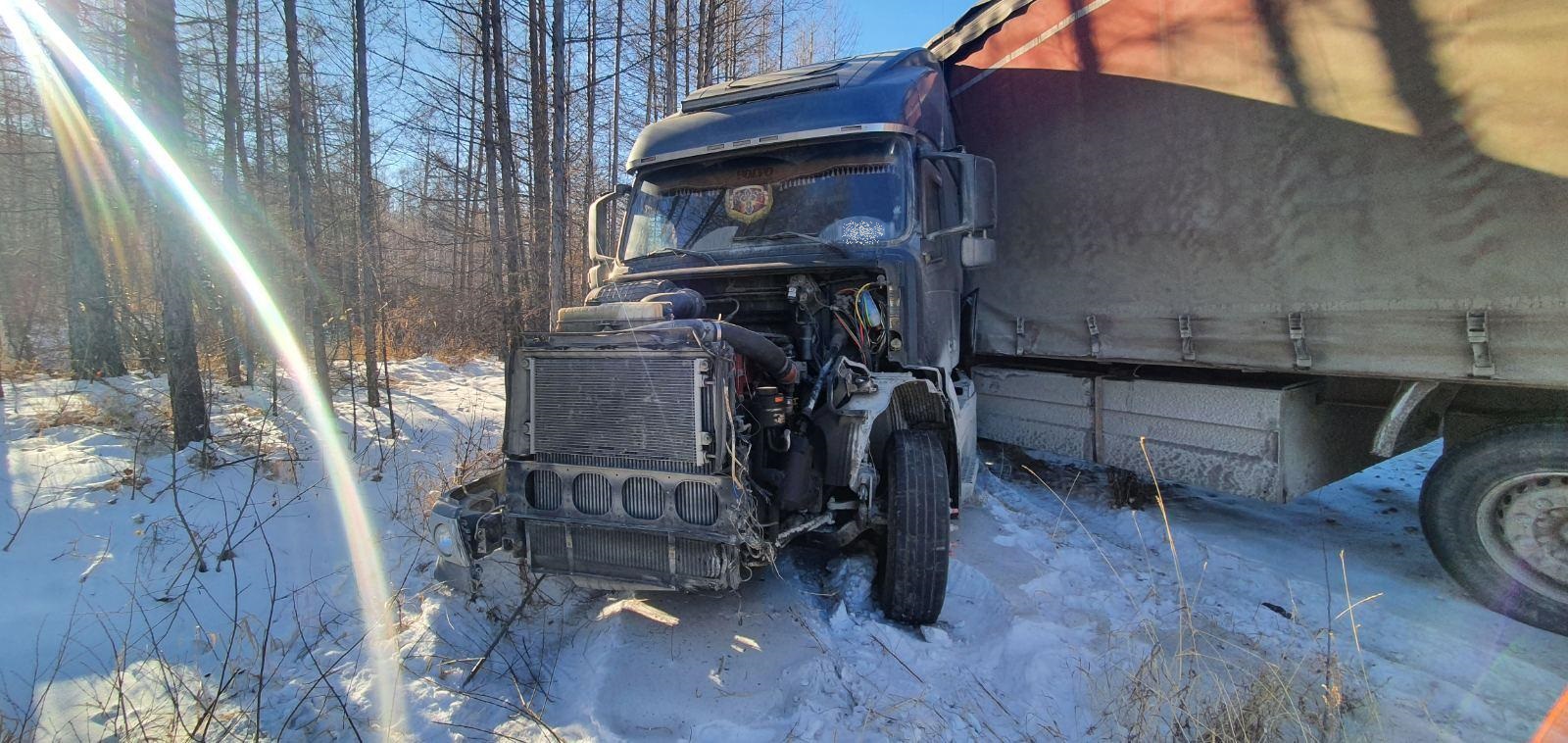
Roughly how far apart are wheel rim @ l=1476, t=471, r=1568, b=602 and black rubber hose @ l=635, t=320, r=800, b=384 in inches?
148

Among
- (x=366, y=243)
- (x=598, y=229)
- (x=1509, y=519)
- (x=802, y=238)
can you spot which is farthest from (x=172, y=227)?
(x=1509, y=519)

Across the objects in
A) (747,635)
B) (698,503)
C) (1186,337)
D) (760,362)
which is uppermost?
(1186,337)

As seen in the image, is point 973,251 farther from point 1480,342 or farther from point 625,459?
point 625,459

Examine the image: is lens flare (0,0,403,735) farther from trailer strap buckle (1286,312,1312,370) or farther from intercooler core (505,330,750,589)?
trailer strap buckle (1286,312,1312,370)

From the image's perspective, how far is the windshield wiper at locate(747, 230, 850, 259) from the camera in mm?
3879

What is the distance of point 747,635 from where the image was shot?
3143 mm

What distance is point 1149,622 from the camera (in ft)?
10.7

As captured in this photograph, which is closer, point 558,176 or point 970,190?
point 970,190

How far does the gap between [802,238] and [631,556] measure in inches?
82.9

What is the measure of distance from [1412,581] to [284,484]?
24.6 ft

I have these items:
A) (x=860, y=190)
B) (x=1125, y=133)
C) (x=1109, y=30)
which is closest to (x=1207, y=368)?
(x=1125, y=133)

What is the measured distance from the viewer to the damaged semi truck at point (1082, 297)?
2.93 meters

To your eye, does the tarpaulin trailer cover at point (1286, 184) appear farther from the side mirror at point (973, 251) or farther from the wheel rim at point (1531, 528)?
the side mirror at point (973, 251)

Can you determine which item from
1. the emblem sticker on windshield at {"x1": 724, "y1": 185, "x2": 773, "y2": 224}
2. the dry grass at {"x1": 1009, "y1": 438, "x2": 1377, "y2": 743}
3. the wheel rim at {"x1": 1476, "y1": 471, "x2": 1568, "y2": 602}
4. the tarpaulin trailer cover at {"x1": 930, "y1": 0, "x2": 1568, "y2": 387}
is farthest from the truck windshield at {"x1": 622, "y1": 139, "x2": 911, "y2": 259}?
the wheel rim at {"x1": 1476, "y1": 471, "x2": 1568, "y2": 602}
